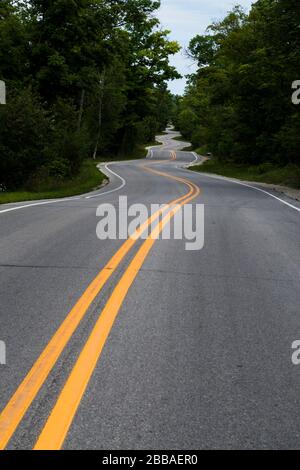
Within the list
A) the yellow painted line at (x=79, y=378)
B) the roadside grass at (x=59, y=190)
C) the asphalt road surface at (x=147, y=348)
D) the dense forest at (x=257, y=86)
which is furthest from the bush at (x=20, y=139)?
the yellow painted line at (x=79, y=378)

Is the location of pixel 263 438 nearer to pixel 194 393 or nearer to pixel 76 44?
pixel 194 393

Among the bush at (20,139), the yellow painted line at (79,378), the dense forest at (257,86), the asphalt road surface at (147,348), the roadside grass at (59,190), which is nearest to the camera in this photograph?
the yellow painted line at (79,378)

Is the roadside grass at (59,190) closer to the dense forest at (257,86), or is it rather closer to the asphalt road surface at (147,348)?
the asphalt road surface at (147,348)

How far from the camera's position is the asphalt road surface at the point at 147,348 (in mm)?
3182

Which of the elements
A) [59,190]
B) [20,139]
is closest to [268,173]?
[59,190]

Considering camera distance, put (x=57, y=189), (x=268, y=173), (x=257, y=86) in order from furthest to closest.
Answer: (x=257, y=86) → (x=268, y=173) → (x=57, y=189)

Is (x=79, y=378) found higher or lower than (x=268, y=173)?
higher

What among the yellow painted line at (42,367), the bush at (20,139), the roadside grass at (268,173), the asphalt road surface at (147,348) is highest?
the bush at (20,139)

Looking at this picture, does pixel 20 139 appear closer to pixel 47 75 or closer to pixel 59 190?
pixel 59 190

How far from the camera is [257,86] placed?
3909 cm

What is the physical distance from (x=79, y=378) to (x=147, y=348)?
0.78 metres

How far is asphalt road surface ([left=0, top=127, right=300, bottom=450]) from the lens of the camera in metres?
3.18

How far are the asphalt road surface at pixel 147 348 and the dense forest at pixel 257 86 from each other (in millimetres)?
18254

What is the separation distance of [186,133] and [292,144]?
93925 mm
